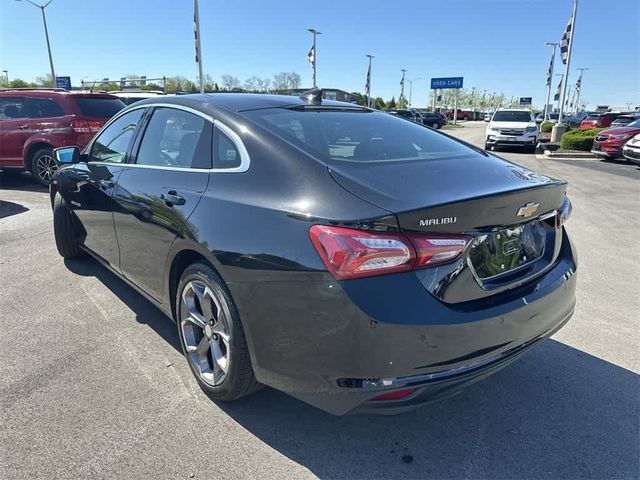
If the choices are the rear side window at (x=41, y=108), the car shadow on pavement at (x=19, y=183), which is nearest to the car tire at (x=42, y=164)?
the car shadow on pavement at (x=19, y=183)

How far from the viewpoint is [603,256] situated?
210 inches

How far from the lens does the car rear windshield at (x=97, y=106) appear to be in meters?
9.08

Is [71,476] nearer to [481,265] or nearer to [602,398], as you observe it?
[481,265]

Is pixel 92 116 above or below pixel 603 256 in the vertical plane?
above

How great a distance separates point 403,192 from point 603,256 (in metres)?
4.48

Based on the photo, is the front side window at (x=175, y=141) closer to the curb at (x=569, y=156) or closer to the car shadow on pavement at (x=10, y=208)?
the car shadow on pavement at (x=10, y=208)

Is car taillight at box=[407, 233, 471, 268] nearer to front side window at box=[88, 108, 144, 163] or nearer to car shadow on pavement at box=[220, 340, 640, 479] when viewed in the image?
car shadow on pavement at box=[220, 340, 640, 479]

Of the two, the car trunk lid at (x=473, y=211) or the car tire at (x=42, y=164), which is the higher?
the car trunk lid at (x=473, y=211)

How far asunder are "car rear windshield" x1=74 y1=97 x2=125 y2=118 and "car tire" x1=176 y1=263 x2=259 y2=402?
7.85 metres

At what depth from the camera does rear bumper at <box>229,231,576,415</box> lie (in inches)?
70.8

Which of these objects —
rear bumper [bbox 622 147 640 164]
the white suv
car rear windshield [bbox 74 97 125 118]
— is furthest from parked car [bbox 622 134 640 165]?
car rear windshield [bbox 74 97 125 118]

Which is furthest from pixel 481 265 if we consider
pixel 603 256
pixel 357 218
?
pixel 603 256

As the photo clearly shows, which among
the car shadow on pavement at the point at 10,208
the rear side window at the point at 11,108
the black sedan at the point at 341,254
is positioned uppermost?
the rear side window at the point at 11,108

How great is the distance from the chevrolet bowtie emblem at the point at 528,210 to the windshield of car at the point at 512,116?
63.5 feet
